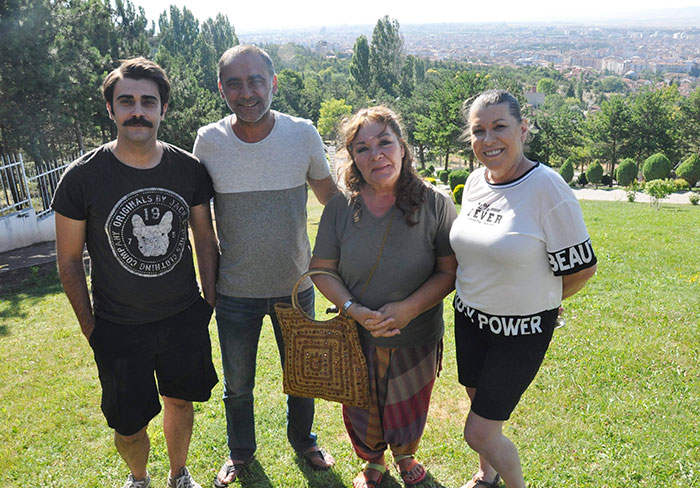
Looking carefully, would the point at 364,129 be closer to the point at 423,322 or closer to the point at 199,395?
the point at 423,322

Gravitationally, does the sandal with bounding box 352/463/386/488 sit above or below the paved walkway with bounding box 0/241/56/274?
above

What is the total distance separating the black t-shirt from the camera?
247 cm

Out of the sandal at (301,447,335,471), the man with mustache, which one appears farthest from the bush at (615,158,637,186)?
the man with mustache

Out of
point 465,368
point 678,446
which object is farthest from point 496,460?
point 678,446

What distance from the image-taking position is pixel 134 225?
8.32 feet

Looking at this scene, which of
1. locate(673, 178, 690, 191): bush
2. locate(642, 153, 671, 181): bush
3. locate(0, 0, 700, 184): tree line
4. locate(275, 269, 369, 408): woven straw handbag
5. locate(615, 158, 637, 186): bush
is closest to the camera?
locate(275, 269, 369, 408): woven straw handbag

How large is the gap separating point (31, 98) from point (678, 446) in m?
13.6

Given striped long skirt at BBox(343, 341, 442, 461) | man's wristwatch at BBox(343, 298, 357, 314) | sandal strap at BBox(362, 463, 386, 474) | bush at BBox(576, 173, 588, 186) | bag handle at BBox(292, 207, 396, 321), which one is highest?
bag handle at BBox(292, 207, 396, 321)

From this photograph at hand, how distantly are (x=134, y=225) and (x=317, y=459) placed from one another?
69.7 inches

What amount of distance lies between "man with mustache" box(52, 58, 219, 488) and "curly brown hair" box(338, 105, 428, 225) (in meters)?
0.78

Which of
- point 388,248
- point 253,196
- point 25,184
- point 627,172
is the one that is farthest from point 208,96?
point 388,248

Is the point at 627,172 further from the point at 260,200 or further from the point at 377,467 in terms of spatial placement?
the point at 260,200

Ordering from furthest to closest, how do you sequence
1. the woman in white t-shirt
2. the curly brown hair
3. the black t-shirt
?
the curly brown hair < the black t-shirt < the woman in white t-shirt

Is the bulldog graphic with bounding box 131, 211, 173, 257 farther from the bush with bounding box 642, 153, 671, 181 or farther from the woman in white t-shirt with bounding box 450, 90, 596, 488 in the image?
the bush with bounding box 642, 153, 671, 181
